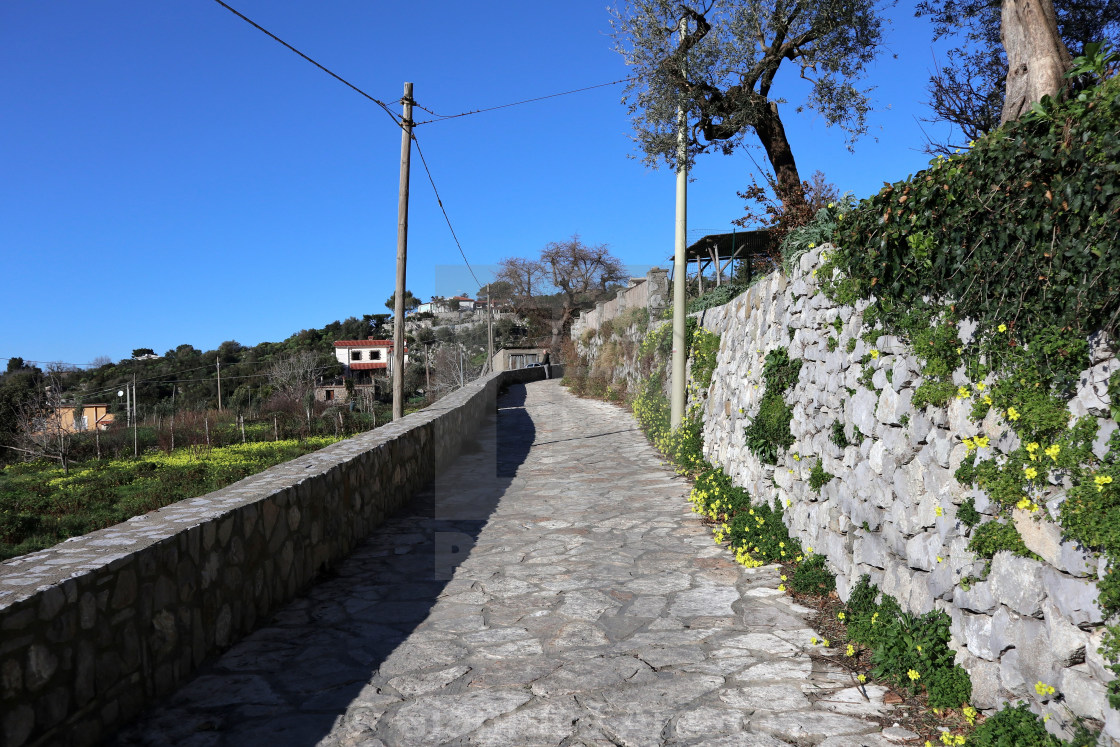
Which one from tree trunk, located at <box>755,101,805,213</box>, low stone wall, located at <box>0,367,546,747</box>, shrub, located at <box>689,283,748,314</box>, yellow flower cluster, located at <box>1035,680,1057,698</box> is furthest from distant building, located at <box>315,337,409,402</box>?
yellow flower cluster, located at <box>1035,680,1057,698</box>

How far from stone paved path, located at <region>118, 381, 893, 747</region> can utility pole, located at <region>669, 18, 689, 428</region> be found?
12.0 feet

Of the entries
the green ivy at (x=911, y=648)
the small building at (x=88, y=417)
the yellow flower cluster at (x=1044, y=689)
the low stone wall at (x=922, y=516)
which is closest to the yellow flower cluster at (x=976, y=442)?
the low stone wall at (x=922, y=516)

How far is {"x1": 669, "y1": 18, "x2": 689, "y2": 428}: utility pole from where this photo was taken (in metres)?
10.2

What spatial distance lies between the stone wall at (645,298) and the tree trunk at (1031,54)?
12.8 m

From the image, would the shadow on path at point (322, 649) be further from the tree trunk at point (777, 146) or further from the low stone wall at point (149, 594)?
the tree trunk at point (777, 146)

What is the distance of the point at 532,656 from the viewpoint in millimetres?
4059

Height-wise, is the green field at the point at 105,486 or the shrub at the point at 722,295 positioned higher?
the shrub at the point at 722,295

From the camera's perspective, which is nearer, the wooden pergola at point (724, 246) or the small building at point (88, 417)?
the wooden pergola at point (724, 246)

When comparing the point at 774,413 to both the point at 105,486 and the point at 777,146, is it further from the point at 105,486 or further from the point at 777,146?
the point at 105,486

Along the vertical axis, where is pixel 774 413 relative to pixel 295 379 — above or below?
above

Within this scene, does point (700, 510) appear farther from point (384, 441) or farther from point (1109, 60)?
point (1109, 60)

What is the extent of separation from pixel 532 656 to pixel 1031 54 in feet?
18.4

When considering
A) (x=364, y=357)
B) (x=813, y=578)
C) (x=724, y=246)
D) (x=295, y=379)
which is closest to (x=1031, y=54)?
(x=813, y=578)

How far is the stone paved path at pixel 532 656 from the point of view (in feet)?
10.6
